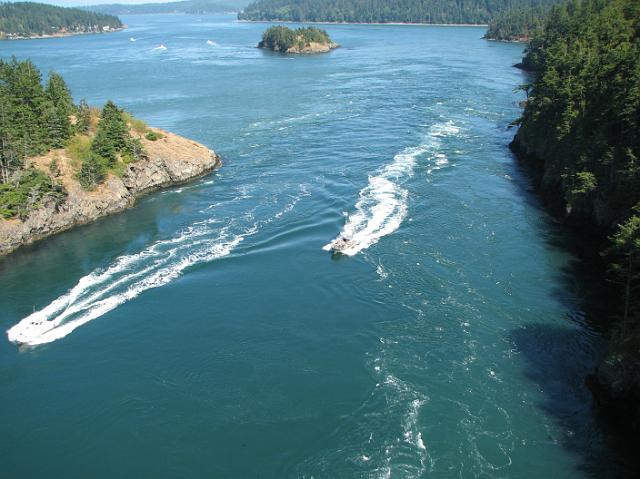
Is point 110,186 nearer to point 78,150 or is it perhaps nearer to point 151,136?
point 78,150

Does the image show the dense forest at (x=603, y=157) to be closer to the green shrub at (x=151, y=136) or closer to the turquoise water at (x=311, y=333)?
the turquoise water at (x=311, y=333)

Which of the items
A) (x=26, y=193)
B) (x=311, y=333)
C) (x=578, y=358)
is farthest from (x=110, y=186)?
(x=578, y=358)

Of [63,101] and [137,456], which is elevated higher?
[63,101]

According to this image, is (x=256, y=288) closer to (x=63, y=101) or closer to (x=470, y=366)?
(x=470, y=366)

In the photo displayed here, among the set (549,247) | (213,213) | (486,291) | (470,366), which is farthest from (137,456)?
(549,247)

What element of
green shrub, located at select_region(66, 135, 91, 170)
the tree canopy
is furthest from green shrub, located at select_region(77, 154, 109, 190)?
the tree canopy

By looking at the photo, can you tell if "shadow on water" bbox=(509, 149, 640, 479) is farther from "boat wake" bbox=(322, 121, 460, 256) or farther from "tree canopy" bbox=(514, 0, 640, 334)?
"boat wake" bbox=(322, 121, 460, 256)

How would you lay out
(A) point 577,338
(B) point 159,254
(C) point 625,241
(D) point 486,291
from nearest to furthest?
(C) point 625,241
(A) point 577,338
(D) point 486,291
(B) point 159,254
